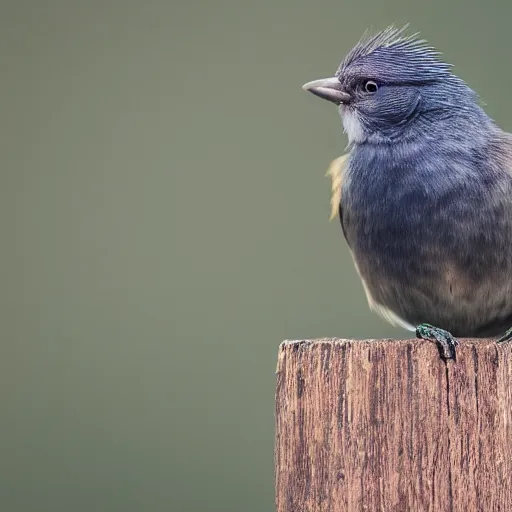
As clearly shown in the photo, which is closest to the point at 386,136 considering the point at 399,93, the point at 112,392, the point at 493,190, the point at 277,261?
the point at 399,93

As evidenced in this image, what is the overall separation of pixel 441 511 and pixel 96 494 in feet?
10.9

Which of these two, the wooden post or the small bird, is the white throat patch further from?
the wooden post

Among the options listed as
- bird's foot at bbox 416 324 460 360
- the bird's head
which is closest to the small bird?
the bird's head

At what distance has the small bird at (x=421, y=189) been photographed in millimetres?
3307

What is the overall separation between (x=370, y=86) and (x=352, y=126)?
0.15 m

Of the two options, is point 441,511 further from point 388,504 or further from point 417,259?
point 417,259

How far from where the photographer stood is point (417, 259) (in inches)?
133

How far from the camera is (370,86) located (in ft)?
12.3

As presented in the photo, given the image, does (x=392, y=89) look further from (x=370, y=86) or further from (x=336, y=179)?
(x=336, y=179)

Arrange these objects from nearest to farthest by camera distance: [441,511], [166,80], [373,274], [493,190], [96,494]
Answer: [441,511], [493,190], [373,274], [96,494], [166,80]

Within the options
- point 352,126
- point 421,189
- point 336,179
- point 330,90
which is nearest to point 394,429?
point 421,189

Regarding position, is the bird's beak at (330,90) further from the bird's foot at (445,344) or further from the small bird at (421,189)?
the bird's foot at (445,344)

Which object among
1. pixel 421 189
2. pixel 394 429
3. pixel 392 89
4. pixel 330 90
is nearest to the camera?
pixel 394 429

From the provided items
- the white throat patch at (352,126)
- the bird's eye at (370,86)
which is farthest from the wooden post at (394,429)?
the bird's eye at (370,86)
